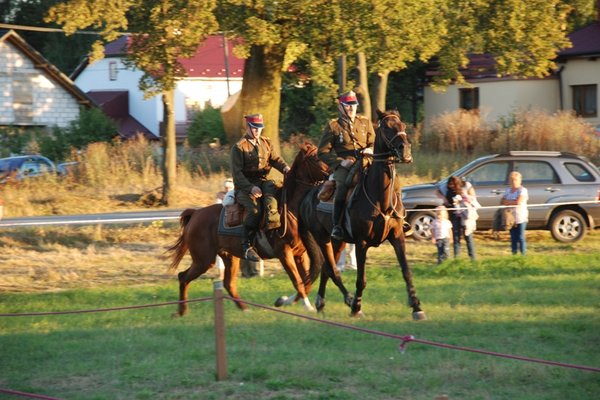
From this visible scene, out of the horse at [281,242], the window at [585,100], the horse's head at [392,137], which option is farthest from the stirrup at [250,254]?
the window at [585,100]

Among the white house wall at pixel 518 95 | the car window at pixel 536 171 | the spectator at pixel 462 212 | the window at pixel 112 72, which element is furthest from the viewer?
the window at pixel 112 72

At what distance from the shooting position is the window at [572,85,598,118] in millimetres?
47250

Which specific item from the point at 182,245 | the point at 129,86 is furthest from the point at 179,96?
the point at 182,245

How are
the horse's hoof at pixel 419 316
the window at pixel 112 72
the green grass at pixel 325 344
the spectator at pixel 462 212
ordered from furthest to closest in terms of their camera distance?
1. the window at pixel 112 72
2. the spectator at pixel 462 212
3. the horse's hoof at pixel 419 316
4. the green grass at pixel 325 344

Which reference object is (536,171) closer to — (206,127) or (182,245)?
(182,245)

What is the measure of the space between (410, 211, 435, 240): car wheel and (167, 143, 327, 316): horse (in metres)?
8.76

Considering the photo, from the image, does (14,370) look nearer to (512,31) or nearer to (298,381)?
(298,381)

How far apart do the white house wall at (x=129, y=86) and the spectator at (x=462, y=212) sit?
4534 cm

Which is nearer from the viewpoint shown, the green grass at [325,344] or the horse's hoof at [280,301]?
the green grass at [325,344]

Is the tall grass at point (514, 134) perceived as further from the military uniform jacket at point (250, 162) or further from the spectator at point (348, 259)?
the military uniform jacket at point (250, 162)

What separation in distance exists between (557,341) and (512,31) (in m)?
19.0

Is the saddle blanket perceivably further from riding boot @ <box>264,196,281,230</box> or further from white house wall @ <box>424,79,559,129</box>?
white house wall @ <box>424,79,559,129</box>

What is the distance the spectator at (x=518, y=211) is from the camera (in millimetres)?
20438

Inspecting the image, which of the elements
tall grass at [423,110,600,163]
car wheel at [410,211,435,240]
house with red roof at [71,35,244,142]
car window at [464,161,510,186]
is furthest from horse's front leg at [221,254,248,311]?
house with red roof at [71,35,244,142]
